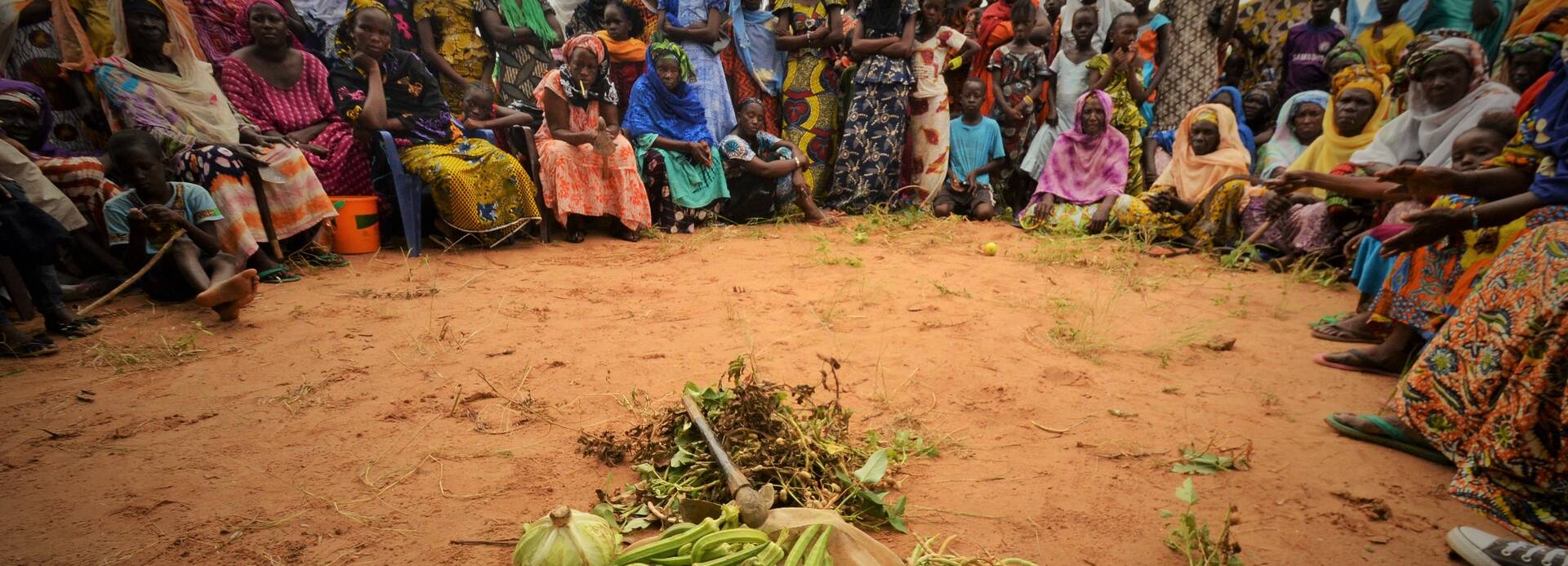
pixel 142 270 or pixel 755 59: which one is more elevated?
pixel 755 59

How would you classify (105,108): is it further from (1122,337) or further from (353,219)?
Answer: (1122,337)

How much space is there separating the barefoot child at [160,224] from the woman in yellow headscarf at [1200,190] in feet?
21.1

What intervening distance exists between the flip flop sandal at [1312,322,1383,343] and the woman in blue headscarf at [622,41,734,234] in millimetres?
4597

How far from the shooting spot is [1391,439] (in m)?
2.36

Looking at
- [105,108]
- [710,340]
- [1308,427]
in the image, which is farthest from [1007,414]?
[105,108]

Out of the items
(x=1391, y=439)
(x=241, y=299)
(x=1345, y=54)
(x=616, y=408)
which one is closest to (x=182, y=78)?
(x=241, y=299)

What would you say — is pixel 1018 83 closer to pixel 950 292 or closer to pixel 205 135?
pixel 950 292

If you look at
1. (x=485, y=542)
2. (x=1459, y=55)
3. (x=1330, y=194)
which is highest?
(x=1459, y=55)

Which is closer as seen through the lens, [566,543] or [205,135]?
[566,543]

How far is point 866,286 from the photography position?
4.32 metres

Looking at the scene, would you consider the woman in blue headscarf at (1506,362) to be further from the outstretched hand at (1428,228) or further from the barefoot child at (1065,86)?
the barefoot child at (1065,86)

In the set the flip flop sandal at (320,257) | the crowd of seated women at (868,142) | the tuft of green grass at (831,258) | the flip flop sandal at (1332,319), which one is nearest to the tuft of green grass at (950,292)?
the tuft of green grass at (831,258)

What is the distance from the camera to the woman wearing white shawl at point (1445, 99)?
3.79m

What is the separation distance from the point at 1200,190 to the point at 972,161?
215 cm
